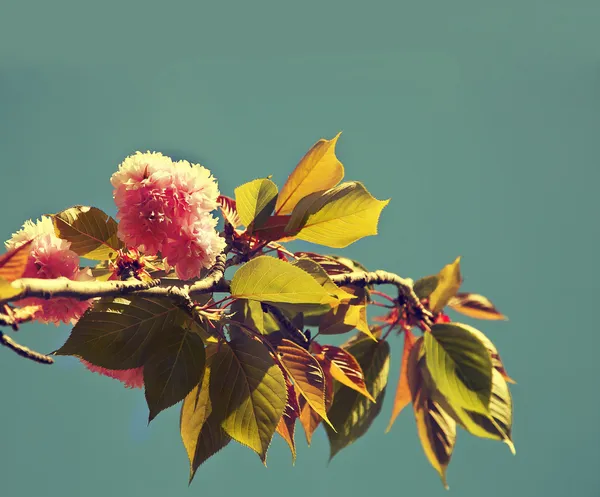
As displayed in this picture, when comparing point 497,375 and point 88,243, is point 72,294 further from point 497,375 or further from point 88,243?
point 497,375

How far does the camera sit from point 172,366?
0.40 metres

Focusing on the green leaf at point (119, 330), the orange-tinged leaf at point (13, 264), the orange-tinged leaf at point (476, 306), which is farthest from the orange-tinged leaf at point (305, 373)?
the orange-tinged leaf at point (476, 306)

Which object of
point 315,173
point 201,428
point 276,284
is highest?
point 315,173

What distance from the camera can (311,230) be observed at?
0.51 metres

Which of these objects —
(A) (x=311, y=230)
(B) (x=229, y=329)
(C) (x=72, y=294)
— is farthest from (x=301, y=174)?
(C) (x=72, y=294)

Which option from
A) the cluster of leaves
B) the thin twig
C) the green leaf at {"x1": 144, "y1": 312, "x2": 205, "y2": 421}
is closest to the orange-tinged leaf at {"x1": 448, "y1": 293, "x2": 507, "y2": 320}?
the cluster of leaves

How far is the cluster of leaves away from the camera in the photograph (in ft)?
1.28

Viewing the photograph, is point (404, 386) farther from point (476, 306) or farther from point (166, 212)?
point (166, 212)

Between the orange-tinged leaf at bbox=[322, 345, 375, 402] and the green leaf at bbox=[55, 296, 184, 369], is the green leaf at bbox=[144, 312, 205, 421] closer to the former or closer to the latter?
the green leaf at bbox=[55, 296, 184, 369]

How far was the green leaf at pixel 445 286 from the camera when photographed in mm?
675

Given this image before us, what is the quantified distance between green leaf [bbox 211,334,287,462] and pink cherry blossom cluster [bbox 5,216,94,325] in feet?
0.36

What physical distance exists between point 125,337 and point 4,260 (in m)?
0.11

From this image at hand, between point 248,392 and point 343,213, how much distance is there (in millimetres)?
180

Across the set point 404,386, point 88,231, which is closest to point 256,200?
point 88,231
